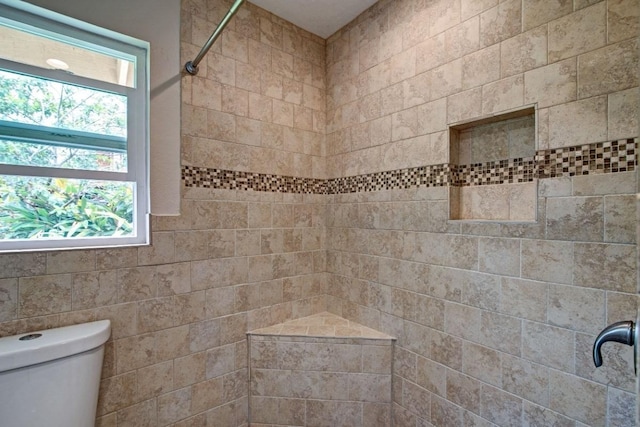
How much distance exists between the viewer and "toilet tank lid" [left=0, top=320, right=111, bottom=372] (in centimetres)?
104

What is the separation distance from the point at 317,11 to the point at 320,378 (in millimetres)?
2228

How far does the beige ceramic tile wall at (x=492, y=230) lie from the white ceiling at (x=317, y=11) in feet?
0.23

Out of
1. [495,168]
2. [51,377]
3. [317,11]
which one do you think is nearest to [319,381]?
[51,377]

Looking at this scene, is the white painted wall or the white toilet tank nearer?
the white toilet tank

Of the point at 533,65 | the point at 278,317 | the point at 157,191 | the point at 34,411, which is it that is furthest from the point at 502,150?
the point at 34,411

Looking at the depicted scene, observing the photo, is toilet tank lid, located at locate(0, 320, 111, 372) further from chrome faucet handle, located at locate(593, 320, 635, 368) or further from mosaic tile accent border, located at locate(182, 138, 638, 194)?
chrome faucet handle, located at locate(593, 320, 635, 368)

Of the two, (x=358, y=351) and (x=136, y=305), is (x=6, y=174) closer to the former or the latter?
(x=136, y=305)

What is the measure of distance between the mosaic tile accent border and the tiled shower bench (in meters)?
0.90

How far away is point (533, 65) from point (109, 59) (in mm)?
1948

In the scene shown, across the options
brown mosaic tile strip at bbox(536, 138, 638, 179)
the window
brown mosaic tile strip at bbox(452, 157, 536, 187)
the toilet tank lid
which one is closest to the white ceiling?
the window

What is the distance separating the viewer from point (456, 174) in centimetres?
153

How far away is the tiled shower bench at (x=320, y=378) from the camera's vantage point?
170cm

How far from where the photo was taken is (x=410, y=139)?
164 cm

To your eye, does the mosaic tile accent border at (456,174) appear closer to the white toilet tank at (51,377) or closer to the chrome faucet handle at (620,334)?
the chrome faucet handle at (620,334)
